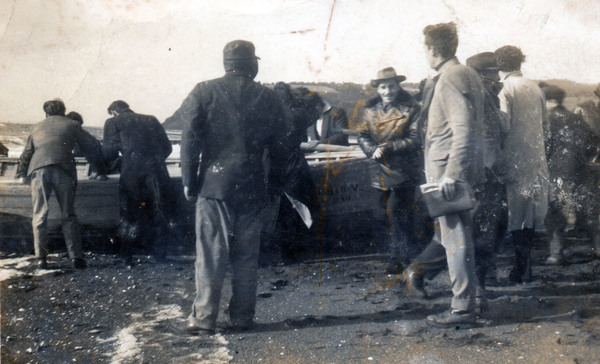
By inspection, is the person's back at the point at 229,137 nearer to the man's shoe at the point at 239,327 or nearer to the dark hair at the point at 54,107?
the man's shoe at the point at 239,327

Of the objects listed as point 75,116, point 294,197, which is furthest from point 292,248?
point 75,116

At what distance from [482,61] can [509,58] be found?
0.78 ft

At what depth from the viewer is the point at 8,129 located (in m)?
3.94

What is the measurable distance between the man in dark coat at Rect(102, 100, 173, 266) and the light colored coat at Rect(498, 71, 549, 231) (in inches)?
108

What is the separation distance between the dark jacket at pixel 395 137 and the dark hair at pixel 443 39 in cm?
93

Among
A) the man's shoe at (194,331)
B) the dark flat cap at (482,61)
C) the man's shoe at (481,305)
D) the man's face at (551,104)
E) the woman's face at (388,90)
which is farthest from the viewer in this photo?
the man's face at (551,104)

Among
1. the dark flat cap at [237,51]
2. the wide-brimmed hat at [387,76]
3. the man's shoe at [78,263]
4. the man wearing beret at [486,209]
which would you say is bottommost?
the man's shoe at [78,263]

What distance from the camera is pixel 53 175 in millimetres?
4379

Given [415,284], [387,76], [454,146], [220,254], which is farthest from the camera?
[387,76]

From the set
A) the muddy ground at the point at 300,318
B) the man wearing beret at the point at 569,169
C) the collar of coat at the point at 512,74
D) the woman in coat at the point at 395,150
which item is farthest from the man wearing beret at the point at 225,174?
the man wearing beret at the point at 569,169

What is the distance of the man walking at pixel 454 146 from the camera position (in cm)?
300

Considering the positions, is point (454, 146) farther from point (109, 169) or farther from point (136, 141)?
point (109, 169)

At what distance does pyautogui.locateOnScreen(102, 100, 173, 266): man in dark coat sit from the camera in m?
4.41

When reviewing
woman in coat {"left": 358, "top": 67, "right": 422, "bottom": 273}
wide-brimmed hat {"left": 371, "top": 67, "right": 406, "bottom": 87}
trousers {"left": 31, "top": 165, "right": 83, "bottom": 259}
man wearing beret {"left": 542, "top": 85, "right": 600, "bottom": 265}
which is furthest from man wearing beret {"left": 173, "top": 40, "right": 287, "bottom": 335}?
man wearing beret {"left": 542, "top": 85, "right": 600, "bottom": 265}
